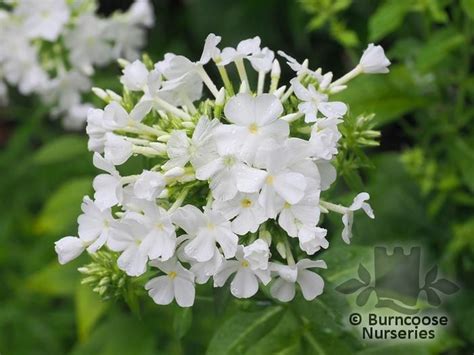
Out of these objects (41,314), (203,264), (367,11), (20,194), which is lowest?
(41,314)

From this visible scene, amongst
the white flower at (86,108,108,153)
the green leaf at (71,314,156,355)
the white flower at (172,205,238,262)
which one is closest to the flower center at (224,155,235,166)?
the white flower at (172,205,238,262)

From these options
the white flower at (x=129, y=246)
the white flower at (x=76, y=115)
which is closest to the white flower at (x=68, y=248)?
the white flower at (x=129, y=246)

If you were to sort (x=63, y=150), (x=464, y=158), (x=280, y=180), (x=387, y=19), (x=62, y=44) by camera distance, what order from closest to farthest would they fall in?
(x=280, y=180) → (x=387, y=19) → (x=464, y=158) → (x=62, y=44) → (x=63, y=150)

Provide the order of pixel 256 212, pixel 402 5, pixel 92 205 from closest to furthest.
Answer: pixel 256 212
pixel 92 205
pixel 402 5

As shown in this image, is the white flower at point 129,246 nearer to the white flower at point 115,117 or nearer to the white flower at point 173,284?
the white flower at point 173,284

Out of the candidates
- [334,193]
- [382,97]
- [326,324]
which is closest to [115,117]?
[326,324]

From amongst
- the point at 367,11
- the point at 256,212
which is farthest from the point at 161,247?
the point at 367,11

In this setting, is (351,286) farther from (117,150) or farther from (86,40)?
(86,40)

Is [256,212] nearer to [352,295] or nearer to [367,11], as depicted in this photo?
[352,295]
